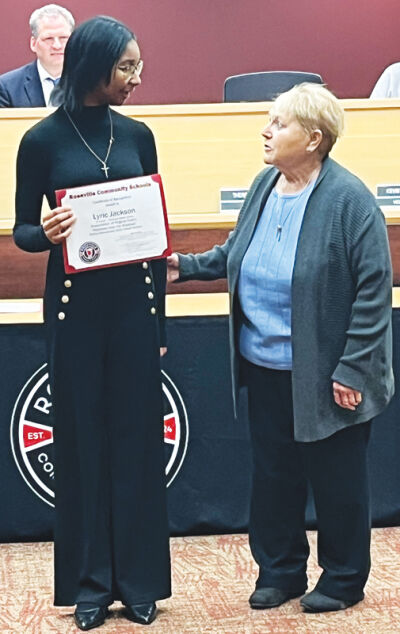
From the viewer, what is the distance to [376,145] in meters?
4.08

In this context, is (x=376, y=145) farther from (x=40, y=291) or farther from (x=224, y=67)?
(x=224, y=67)

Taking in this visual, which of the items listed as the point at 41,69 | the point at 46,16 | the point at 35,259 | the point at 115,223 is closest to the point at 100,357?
the point at 115,223

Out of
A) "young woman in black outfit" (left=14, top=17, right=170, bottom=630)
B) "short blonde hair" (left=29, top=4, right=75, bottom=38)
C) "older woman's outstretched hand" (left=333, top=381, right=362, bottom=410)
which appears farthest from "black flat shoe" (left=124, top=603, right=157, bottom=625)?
"short blonde hair" (left=29, top=4, right=75, bottom=38)

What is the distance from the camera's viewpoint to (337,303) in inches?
108

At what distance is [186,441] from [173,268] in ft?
2.68

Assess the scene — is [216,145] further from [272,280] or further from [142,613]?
[142,613]

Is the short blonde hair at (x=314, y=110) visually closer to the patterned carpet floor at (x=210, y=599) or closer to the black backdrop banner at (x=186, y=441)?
the black backdrop banner at (x=186, y=441)

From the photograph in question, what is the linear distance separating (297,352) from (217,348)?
3.03ft

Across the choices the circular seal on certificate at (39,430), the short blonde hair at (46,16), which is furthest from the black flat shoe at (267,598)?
the short blonde hair at (46,16)

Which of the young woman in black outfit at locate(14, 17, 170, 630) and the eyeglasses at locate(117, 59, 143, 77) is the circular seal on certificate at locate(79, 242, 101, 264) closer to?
the young woman in black outfit at locate(14, 17, 170, 630)

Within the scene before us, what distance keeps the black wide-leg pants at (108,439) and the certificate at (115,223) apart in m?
0.07

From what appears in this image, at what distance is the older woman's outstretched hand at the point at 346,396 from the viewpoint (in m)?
2.72

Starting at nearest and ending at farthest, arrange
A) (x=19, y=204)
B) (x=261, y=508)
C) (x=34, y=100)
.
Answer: (x=19, y=204), (x=261, y=508), (x=34, y=100)

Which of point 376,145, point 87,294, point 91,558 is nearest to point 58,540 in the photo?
point 91,558
